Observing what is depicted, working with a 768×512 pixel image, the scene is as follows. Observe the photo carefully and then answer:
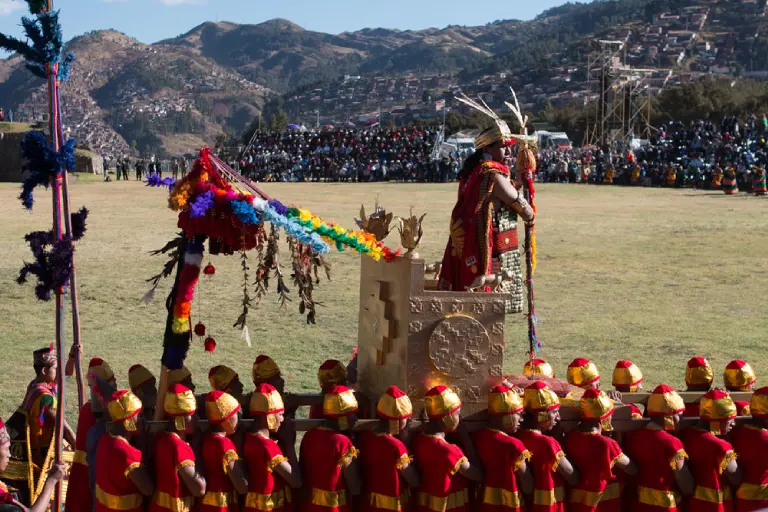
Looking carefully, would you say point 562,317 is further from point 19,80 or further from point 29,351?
point 19,80

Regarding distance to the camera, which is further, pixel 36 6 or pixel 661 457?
pixel 661 457

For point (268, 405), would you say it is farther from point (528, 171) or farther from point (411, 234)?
point (528, 171)

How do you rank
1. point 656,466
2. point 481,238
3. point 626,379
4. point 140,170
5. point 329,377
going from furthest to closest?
point 140,170 < point 481,238 < point 626,379 < point 329,377 < point 656,466

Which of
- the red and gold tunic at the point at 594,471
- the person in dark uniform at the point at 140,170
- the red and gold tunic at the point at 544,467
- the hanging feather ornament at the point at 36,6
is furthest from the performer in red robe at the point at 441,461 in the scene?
the person in dark uniform at the point at 140,170

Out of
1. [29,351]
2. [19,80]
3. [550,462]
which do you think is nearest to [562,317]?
[29,351]

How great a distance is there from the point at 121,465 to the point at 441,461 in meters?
1.69

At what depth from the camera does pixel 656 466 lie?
18.6 feet

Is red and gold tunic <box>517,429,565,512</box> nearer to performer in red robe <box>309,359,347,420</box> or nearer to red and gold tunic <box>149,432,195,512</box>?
performer in red robe <box>309,359,347,420</box>

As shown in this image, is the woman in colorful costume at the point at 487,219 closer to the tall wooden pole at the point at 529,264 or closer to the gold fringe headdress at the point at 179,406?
the tall wooden pole at the point at 529,264

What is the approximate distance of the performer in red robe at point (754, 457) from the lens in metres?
5.74

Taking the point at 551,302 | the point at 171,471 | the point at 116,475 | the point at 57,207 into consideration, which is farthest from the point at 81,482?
the point at 551,302

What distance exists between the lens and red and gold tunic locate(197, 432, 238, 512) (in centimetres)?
534

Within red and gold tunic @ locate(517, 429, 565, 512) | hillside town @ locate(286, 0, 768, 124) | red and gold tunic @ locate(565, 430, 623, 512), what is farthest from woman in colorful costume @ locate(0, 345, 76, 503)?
hillside town @ locate(286, 0, 768, 124)

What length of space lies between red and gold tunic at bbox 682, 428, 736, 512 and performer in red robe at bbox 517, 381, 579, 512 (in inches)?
27.9
